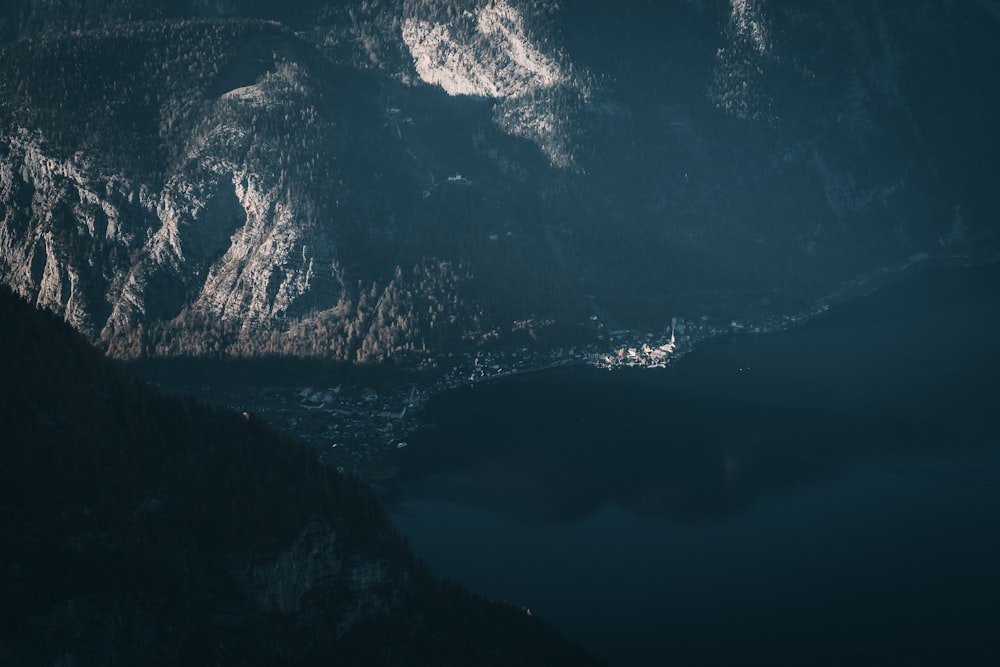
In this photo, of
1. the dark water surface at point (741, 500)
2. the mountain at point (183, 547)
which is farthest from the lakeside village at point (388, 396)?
the mountain at point (183, 547)

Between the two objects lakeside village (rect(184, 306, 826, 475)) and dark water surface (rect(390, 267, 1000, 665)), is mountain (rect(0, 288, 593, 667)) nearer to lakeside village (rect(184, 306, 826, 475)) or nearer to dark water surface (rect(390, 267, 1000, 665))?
dark water surface (rect(390, 267, 1000, 665))

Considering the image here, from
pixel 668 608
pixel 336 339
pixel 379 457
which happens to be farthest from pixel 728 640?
pixel 336 339

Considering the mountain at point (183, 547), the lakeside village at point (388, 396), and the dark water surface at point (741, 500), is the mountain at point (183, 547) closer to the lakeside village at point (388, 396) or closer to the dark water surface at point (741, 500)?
the dark water surface at point (741, 500)

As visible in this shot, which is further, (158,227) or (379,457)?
(158,227)

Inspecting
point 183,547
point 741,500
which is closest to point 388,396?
point 741,500

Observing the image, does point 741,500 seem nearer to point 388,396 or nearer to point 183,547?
point 388,396

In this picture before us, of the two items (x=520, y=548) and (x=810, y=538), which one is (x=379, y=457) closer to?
(x=520, y=548)

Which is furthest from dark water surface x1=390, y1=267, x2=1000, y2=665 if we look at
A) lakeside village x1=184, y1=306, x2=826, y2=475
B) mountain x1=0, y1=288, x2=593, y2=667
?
mountain x1=0, y1=288, x2=593, y2=667
